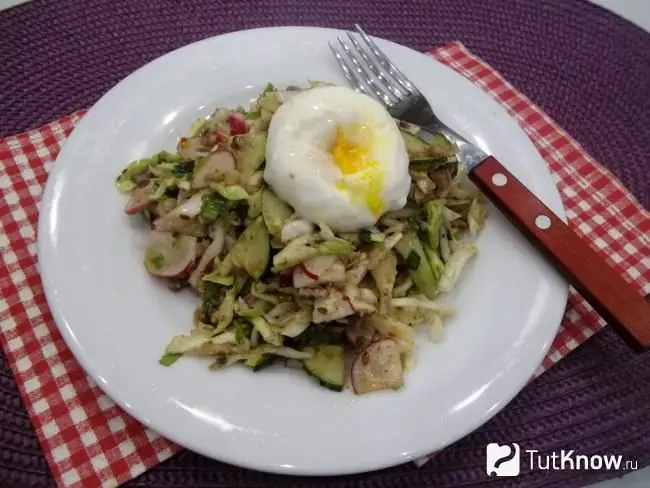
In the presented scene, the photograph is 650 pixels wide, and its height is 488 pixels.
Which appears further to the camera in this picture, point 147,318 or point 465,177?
point 465,177

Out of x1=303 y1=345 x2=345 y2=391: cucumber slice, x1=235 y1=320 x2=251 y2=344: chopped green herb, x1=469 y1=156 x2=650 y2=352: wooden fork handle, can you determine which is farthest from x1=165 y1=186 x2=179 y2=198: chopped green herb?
x1=469 y1=156 x2=650 y2=352: wooden fork handle

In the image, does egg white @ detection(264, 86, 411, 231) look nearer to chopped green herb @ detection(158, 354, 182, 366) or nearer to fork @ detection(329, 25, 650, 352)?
fork @ detection(329, 25, 650, 352)

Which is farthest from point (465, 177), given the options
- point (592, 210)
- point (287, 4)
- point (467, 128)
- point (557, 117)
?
point (287, 4)

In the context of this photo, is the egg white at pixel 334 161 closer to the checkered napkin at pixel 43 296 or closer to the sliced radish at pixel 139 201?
the sliced radish at pixel 139 201

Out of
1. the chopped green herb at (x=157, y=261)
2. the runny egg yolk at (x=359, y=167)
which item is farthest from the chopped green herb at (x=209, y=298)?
the runny egg yolk at (x=359, y=167)

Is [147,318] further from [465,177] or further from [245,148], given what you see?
[465,177]

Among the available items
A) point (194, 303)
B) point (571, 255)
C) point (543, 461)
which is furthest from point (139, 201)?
point (543, 461)
